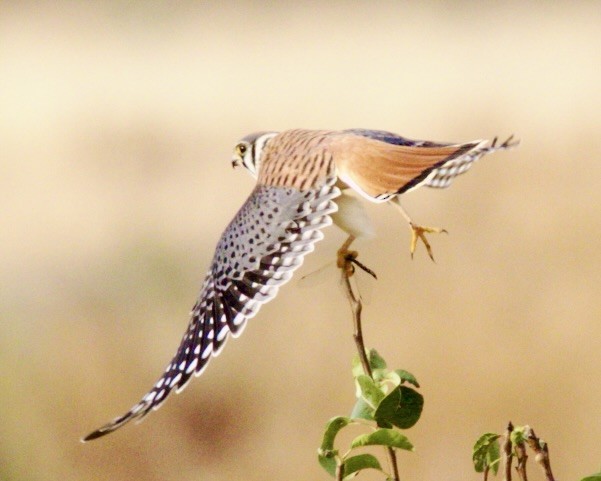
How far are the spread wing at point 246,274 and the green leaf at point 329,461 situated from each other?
13 cm

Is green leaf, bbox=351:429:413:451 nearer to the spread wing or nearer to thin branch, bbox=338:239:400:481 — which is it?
thin branch, bbox=338:239:400:481

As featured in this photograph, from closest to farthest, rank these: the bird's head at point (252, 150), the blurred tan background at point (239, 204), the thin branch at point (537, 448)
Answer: the thin branch at point (537, 448), the bird's head at point (252, 150), the blurred tan background at point (239, 204)

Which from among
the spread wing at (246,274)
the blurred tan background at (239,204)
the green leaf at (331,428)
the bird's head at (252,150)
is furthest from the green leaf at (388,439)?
the blurred tan background at (239,204)

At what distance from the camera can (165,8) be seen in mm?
1281

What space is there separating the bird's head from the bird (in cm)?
6

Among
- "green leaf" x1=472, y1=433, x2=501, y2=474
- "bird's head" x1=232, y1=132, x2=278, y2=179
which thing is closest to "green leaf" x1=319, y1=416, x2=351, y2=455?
"green leaf" x1=472, y1=433, x2=501, y2=474

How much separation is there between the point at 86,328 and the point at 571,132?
0.76 meters

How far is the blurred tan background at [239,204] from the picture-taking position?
1.28m

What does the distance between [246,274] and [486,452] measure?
25 cm

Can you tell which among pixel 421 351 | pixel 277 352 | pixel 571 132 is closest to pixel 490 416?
pixel 421 351

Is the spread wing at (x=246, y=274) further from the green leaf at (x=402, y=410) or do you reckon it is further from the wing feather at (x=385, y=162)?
the green leaf at (x=402, y=410)

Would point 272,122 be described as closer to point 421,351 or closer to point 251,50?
point 251,50

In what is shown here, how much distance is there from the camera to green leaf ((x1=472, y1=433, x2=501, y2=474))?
2.27 feet

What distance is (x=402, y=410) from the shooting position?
0.69 meters
